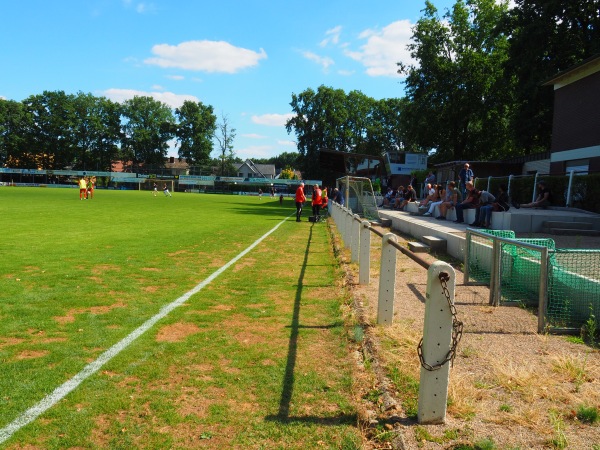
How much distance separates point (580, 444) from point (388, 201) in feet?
90.8

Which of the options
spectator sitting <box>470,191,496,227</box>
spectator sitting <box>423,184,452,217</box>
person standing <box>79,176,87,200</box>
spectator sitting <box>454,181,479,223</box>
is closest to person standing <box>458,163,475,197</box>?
spectator sitting <box>423,184,452,217</box>

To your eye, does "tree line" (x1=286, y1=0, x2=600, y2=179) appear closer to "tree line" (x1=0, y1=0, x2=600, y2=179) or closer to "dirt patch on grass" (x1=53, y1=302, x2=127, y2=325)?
"tree line" (x1=0, y1=0, x2=600, y2=179)

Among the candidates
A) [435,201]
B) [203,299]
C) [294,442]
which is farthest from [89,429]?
[435,201]

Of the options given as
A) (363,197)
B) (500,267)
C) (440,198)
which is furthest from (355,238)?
(363,197)

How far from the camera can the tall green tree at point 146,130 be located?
11019cm

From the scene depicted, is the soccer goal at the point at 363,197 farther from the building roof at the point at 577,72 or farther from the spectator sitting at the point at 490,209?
the building roof at the point at 577,72

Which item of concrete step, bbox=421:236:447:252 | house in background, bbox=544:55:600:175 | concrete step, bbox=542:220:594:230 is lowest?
concrete step, bbox=421:236:447:252

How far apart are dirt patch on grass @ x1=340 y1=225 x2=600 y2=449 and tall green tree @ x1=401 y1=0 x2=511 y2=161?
3909 cm

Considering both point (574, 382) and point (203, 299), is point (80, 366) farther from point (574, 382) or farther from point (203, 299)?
point (574, 382)

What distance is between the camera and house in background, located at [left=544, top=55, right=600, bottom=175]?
18.6 meters

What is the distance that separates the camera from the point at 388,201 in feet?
99.0

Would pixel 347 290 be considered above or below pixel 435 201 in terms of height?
below

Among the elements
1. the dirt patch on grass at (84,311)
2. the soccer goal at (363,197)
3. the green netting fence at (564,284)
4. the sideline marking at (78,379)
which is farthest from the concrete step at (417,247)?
the soccer goal at (363,197)

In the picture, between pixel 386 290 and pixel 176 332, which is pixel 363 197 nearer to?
pixel 386 290
